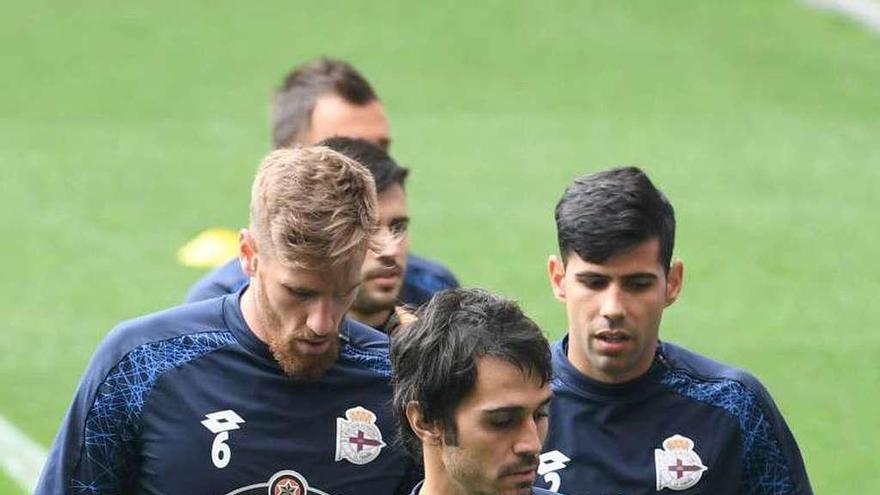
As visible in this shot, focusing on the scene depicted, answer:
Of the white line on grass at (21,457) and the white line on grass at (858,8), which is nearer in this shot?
the white line on grass at (21,457)

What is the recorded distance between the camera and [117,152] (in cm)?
1694

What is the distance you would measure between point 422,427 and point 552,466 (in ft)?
3.42

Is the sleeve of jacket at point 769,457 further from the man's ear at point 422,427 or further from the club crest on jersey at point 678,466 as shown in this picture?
the man's ear at point 422,427

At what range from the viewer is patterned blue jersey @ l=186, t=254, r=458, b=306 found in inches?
272

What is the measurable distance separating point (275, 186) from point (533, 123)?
42.1ft

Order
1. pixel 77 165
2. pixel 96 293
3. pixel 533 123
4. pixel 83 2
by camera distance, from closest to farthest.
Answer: pixel 96 293 < pixel 77 165 < pixel 533 123 < pixel 83 2

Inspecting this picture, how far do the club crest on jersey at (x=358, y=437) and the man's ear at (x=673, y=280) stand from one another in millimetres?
1034

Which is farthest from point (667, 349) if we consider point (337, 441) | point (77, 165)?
point (77, 165)

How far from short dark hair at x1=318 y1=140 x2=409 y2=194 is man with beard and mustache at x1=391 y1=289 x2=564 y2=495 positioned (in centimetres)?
191

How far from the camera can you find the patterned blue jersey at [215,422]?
516 centimetres

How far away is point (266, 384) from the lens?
5.25m

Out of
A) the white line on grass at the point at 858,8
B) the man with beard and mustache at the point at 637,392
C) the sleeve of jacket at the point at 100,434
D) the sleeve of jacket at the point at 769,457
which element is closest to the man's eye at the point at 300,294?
the sleeve of jacket at the point at 100,434

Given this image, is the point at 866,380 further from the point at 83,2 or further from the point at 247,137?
the point at 83,2

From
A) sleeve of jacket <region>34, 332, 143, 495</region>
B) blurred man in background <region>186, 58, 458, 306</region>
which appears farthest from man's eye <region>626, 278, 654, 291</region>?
blurred man in background <region>186, 58, 458, 306</region>
